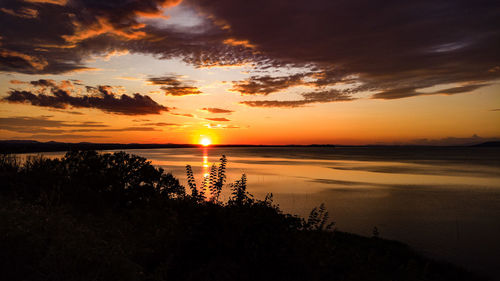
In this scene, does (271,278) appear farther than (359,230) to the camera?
No

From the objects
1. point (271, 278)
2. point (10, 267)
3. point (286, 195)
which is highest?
point (10, 267)

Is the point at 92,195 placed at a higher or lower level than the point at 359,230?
higher

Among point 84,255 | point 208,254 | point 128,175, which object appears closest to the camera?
point 84,255

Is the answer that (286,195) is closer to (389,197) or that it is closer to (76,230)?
(389,197)

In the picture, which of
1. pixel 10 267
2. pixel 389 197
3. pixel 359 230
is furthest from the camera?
pixel 389 197

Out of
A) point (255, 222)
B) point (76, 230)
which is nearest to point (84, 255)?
point (76, 230)

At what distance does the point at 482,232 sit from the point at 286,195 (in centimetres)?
2109

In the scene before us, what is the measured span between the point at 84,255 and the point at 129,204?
29.4ft

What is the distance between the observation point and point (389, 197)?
3944cm

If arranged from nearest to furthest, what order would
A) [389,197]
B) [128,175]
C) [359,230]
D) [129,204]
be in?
1. [129,204]
2. [128,175]
3. [359,230]
4. [389,197]

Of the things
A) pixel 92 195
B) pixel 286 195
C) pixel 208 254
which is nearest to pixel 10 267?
pixel 208 254

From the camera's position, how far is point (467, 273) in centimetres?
1598

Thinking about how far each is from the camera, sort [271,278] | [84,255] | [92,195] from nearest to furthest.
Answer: [84,255], [271,278], [92,195]

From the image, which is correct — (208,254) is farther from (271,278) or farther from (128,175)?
(128,175)
